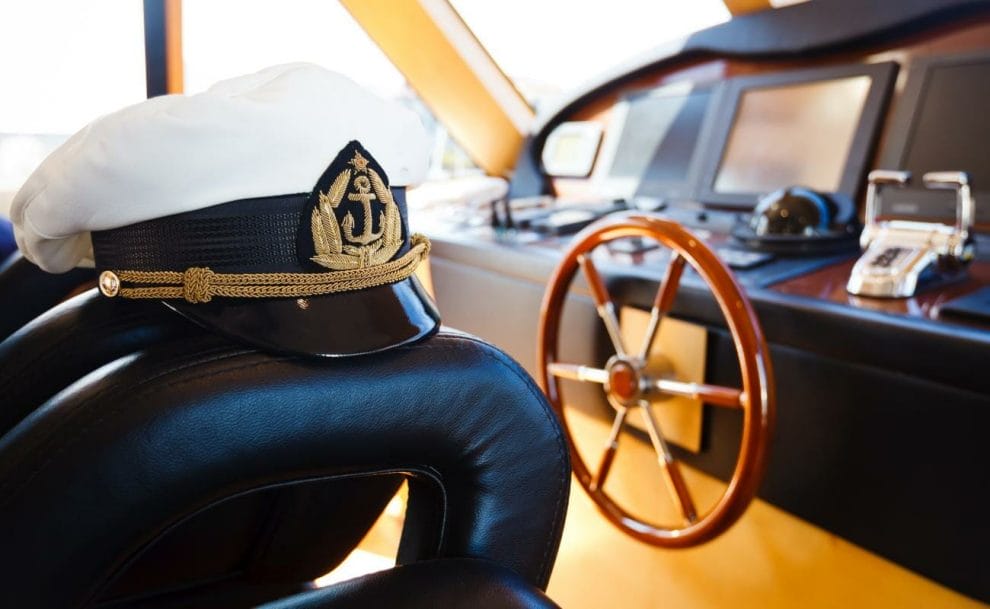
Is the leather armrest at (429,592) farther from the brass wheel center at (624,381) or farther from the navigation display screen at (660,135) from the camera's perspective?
the navigation display screen at (660,135)

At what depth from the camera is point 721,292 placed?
0.99 metres

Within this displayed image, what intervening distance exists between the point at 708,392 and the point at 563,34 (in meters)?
1.88

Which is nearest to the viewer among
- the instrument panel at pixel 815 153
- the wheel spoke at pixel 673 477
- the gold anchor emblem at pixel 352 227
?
the gold anchor emblem at pixel 352 227

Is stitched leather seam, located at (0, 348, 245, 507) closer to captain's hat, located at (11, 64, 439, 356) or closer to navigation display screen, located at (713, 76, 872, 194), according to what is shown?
captain's hat, located at (11, 64, 439, 356)

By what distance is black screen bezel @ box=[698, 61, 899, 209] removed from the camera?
1.62 m

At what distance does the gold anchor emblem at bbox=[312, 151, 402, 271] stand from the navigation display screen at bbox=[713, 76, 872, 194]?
1.36 m

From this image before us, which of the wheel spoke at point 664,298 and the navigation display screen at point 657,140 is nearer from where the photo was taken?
the wheel spoke at point 664,298

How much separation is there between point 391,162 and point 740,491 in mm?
667

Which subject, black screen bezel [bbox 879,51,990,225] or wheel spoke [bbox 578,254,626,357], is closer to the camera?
wheel spoke [bbox 578,254,626,357]

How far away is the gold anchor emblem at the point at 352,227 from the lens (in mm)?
570

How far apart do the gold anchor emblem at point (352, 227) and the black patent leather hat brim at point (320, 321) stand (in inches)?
1.2

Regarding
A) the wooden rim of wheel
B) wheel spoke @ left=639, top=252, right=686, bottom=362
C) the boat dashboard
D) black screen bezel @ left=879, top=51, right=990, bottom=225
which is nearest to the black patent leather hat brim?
the wooden rim of wheel

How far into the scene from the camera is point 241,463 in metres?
0.49

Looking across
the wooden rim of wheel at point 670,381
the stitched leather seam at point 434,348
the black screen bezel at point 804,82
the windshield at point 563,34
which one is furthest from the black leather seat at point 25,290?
the windshield at point 563,34
